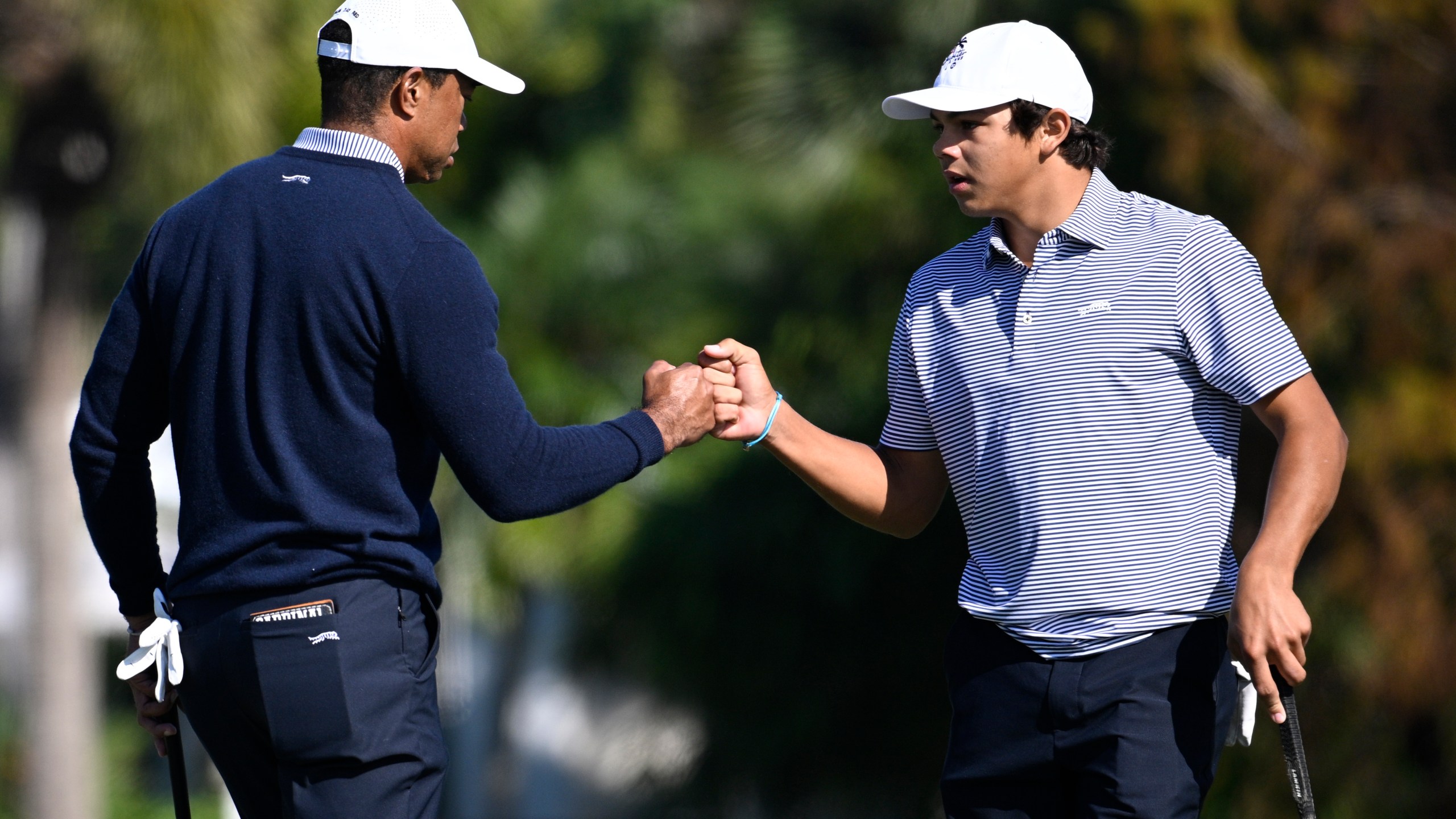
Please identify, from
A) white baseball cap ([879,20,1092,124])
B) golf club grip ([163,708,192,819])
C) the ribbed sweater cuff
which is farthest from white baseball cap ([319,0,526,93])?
golf club grip ([163,708,192,819])

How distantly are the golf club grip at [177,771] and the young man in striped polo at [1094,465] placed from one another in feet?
4.73

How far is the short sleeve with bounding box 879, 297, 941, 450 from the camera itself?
3.25 metres

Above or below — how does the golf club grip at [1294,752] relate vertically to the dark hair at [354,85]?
below

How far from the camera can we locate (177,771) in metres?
3.00

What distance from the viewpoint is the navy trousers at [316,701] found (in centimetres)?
255

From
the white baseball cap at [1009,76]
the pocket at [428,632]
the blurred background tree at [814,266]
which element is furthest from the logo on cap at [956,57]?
the blurred background tree at [814,266]

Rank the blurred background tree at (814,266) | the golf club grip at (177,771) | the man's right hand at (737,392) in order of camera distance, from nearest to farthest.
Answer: the golf club grip at (177,771) → the man's right hand at (737,392) → the blurred background tree at (814,266)

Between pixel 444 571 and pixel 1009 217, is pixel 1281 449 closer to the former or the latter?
pixel 1009 217

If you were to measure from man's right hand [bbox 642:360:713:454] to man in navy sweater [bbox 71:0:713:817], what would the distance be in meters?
0.36

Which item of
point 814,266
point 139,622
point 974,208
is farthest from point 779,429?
point 814,266

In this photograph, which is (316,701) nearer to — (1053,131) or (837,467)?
→ (837,467)

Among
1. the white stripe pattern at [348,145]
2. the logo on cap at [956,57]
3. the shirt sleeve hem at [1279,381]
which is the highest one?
the logo on cap at [956,57]

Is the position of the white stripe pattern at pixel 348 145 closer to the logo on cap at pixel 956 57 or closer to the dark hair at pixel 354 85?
the dark hair at pixel 354 85

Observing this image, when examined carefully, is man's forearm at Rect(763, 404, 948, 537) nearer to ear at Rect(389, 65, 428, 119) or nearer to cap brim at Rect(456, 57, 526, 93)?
cap brim at Rect(456, 57, 526, 93)
